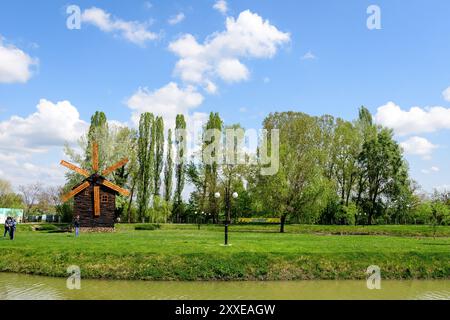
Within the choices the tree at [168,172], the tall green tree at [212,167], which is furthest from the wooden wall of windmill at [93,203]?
the tree at [168,172]

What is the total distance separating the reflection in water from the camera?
15.4 m

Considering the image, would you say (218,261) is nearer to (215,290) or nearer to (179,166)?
(215,290)

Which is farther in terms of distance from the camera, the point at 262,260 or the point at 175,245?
the point at 175,245

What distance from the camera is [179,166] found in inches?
2359

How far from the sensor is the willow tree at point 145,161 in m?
56.1

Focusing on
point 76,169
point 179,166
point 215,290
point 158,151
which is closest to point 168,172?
point 179,166

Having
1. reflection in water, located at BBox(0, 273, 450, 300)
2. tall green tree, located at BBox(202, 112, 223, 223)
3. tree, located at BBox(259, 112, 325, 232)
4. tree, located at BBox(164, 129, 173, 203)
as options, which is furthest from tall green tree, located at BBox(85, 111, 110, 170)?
reflection in water, located at BBox(0, 273, 450, 300)

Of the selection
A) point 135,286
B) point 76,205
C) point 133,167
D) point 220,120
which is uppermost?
point 220,120

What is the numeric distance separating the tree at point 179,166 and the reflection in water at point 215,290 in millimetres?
40808

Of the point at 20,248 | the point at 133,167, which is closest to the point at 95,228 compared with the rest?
the point at 20,248

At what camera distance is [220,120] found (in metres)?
58.3
